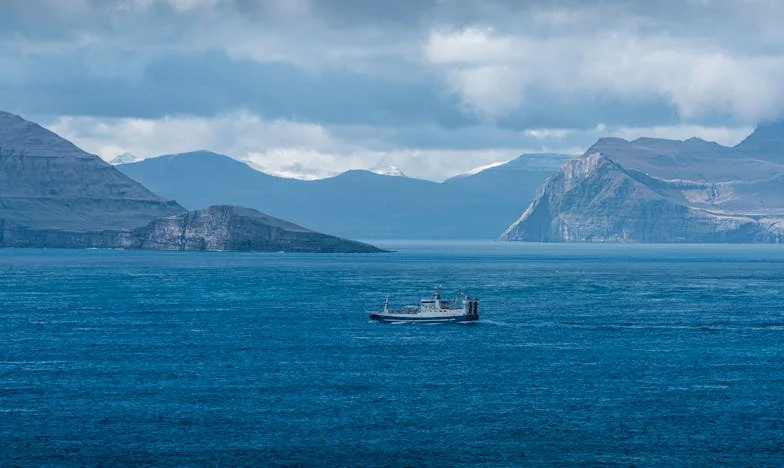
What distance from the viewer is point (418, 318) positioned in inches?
6693

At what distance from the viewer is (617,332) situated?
150625 mm

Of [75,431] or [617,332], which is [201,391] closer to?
[75,431]

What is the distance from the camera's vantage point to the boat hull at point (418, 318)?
167875mm

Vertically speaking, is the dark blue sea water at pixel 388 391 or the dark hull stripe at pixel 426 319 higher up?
the dark hull stripe at pixel 426 319

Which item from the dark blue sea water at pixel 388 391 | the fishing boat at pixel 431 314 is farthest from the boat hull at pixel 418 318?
the dark blue sea water at pixel 388 391

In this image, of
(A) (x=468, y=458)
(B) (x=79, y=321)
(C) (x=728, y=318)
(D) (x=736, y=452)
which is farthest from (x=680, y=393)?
(B) (x=79, y=321)

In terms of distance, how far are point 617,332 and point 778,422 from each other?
60.7m

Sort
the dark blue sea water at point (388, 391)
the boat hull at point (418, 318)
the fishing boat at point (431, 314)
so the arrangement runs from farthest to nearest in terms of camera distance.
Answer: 1. the fishing boat at point (431, 314)
2. the boat hull at point (418, 318)
3. the dark blue sea water at point (388, 391)

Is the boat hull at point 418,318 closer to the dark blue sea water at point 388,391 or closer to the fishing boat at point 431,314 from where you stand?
the fishing boat at point 431,314

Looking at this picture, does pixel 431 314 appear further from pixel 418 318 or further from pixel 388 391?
pixel 388 391

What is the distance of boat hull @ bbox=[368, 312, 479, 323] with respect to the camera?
551 feet

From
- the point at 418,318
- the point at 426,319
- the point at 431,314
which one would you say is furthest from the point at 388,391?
the point at 431,314

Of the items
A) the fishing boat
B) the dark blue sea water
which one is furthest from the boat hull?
the dark blue sea water

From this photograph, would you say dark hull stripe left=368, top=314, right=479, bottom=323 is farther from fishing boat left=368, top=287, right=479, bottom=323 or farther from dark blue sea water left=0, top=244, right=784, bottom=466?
dark blue sea water left=0, top=244, right=784, bottom=466
